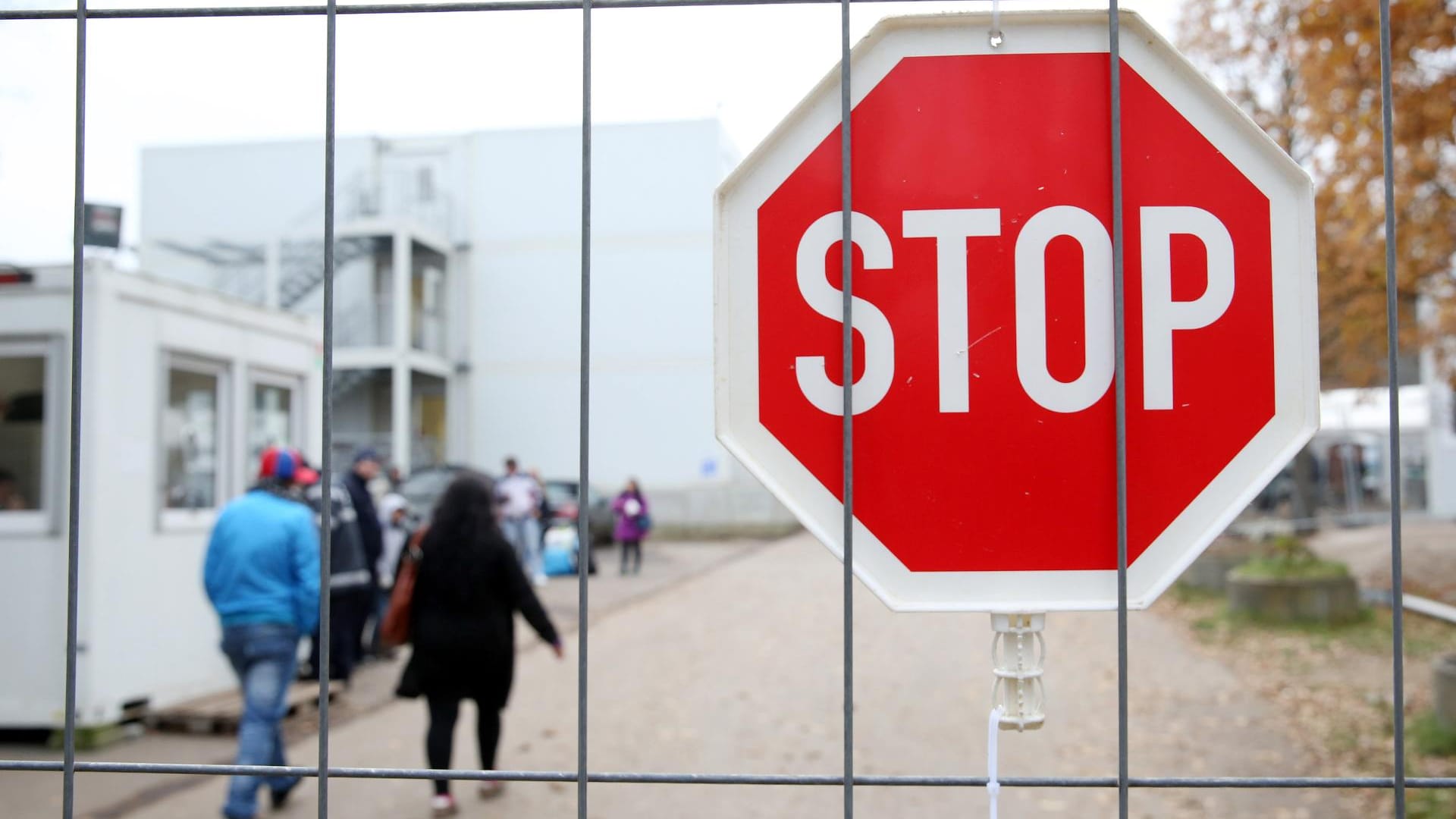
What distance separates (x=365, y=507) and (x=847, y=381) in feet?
25.3

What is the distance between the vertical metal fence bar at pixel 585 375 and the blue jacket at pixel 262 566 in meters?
3.98

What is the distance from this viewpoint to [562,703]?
8352 mm

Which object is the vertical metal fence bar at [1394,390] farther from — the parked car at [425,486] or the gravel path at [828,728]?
the parked car at [425,486]

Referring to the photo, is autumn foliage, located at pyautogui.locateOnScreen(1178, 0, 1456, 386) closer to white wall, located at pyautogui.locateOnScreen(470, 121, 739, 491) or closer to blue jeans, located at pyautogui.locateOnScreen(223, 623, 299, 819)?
blue jeans, located at pyautogui.locateOnScreen(223, 623, 299, 819)

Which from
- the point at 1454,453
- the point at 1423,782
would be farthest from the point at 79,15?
the point at 1454,453

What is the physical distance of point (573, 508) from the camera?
19.5 m

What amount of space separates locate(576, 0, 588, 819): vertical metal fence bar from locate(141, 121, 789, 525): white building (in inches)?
826

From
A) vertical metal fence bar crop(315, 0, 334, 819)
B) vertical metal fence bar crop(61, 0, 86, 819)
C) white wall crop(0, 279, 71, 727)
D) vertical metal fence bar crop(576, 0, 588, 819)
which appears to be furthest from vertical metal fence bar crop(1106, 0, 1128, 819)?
white wall crop(0, 279, 71, 727)

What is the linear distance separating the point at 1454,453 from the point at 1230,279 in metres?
29.8

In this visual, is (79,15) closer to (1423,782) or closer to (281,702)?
(1423,782)

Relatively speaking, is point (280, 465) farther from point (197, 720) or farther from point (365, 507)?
point (365, 507)

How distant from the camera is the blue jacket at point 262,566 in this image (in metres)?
5.32

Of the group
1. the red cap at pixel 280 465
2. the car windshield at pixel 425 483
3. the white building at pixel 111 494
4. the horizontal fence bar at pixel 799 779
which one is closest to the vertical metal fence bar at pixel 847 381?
the horizontal fence bar at pixel 799 779

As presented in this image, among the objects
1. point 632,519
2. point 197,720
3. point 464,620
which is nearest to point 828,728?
point 464,620
